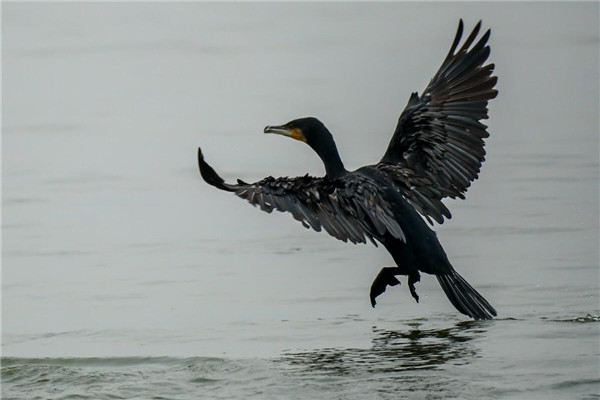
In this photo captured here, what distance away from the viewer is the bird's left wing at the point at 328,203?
7.99 metres

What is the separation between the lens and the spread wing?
8.97 metres

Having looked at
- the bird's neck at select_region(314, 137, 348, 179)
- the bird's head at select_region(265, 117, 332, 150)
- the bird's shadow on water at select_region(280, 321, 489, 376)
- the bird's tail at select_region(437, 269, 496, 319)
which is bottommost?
the bird's shadow on water at select_region(280, 321, 489, 376)

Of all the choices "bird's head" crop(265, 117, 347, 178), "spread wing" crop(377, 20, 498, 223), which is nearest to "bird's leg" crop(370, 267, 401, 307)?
"spread wing" crop(377, 20, 498, 223)

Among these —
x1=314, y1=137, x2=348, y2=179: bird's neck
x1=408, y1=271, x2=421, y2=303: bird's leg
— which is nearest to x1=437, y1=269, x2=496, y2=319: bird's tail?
x1=408, y1=271, x2=421, y2=303: bird's leg

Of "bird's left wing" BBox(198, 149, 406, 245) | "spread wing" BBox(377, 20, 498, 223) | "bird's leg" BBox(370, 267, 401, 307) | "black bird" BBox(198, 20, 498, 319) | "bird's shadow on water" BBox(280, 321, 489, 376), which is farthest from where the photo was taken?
"spread wing" BBox(377, 20, 498, 223)

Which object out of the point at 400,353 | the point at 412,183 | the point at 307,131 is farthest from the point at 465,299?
the point at 307,131

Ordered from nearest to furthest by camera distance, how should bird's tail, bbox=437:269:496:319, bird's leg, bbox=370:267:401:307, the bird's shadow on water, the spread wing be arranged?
the bird's shadow on water
bird's tail, bbox=437:269:496:319
bird's leg, bbox=370:267:401:307
the spread wing

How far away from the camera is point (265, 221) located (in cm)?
1123

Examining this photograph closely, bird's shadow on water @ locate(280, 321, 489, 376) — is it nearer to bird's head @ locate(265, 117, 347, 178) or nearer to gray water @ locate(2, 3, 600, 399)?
gray water @ locate(2, 3, 600, 399)

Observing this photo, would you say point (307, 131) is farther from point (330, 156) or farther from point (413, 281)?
point (413, 281)

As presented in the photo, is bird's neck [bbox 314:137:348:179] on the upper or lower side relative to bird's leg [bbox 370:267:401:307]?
upper

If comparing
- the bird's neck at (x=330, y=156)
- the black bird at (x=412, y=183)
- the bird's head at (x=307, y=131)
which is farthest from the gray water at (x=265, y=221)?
the bird's head at (x=307, y=131)

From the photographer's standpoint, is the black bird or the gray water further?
the black bird

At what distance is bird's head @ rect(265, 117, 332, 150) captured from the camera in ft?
29.5
